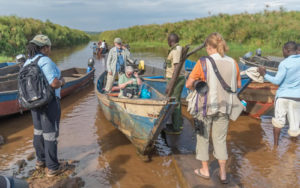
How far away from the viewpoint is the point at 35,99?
3.25 metres

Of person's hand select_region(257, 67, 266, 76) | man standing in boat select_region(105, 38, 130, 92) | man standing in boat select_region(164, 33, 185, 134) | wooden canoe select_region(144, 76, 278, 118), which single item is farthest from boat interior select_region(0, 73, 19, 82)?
person's hand select_region(257, 67, 266, 76)

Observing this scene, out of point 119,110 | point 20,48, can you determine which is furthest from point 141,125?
point 20,48

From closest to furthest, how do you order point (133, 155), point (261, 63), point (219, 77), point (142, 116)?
1. point (219, 77)
2. point (142, 116)
3. point (133, 155)
4. point (261, 63)

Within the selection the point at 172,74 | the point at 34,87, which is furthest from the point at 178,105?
the point at 34,87

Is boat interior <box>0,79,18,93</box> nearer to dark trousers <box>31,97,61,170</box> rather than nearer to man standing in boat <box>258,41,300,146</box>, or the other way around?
dark trousers <box>31,97,61,170</box>

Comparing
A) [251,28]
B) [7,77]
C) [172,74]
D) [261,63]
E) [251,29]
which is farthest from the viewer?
[251,28]

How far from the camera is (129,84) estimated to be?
523 centimetres

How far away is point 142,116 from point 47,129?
1.57 meters

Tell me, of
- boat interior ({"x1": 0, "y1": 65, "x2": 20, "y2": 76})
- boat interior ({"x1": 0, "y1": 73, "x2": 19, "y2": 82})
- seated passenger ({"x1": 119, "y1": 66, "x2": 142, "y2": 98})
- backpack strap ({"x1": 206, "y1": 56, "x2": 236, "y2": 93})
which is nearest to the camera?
backpack strap ({"x1": 206, "y1": 56, "x2": 236, "y2": 93})

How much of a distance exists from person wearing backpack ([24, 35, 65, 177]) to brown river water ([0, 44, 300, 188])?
74 centimetres

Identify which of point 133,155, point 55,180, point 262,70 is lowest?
point 133,155

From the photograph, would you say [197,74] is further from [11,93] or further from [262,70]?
[11,93]

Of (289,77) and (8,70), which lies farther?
(8,70)

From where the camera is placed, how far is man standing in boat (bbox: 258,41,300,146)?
4.14 meters
